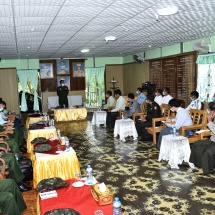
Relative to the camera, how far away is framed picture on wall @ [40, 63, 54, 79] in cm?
1329

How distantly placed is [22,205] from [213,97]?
19.2 feet

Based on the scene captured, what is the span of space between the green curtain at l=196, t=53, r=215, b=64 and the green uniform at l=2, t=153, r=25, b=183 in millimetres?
5902

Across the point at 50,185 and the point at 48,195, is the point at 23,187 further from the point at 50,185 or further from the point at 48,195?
the point at 48,195

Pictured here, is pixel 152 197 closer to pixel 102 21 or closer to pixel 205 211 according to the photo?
pixel 205 211

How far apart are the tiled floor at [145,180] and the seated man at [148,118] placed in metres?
0.38

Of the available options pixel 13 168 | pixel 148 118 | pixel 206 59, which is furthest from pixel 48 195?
pixel 206 59

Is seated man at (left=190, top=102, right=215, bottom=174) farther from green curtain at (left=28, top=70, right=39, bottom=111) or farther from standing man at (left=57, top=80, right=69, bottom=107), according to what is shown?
green curtain at (left=28, top=70, right=39, bottom=111)

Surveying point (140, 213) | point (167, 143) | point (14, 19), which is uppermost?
point (14, 19)

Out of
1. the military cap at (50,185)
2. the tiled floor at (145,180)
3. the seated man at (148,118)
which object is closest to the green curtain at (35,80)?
the tiled floor at (145,180)

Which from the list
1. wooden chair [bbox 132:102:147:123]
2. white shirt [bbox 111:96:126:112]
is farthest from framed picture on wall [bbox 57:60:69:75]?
wooden chair [bbox 132:102:147:123]

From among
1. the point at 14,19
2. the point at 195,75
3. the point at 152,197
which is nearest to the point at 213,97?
the point at 195,75

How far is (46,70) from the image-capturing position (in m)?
13.4

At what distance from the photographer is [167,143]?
17.0 ft

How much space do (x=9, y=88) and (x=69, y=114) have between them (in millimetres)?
3931
